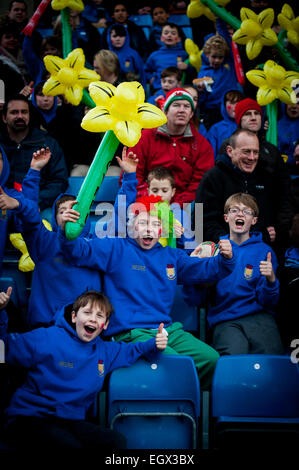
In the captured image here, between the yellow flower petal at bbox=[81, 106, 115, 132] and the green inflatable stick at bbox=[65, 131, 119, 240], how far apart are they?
0.07 meters

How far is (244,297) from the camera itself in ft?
9.78

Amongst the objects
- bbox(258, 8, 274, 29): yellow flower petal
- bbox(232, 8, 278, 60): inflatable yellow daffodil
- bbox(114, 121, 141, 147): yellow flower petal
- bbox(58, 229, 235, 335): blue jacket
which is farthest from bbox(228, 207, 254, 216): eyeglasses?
bbox(258, 8, 274, 29): yellow flower petal

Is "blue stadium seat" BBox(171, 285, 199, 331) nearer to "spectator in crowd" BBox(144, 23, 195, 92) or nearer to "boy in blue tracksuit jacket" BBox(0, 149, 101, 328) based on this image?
"boy in blue tracksuit jacket" BBox(0, 149, 101, 328)

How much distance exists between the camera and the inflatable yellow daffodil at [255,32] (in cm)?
420

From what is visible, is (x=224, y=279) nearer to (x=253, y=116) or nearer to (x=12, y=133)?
(x=253, y=116)

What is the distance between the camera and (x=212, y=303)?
3076 millimetres

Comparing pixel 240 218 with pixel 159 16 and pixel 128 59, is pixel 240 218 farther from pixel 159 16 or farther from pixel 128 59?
pixel 159 16

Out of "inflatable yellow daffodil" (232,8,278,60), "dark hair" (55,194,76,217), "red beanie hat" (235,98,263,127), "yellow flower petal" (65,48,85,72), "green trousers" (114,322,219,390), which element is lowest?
"green trousers" (114,322,219,390)

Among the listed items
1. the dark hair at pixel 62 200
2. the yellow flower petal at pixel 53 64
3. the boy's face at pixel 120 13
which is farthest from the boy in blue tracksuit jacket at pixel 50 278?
the boy's face at pixel 120 13

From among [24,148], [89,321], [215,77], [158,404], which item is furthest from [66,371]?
[215,77]

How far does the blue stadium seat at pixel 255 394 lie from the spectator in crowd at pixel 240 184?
1.06 metres

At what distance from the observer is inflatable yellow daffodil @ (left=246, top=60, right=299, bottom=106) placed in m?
4.00

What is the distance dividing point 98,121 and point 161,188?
88 centimetres

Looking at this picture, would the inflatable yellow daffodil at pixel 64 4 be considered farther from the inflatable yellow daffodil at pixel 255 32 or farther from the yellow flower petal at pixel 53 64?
the inflatable yellow daffodil at pixel 255 32
